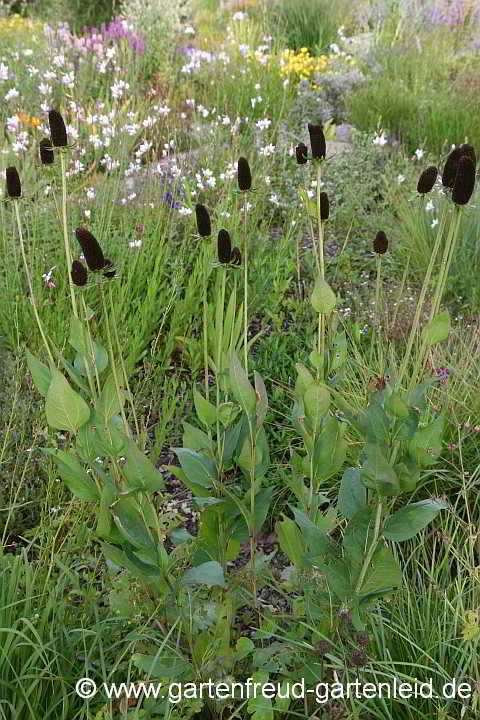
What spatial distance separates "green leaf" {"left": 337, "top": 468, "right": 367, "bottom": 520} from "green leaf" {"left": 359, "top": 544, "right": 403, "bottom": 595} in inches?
4.9

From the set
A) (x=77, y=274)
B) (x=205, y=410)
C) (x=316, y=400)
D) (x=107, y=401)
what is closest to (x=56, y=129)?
(x=77, y=274)

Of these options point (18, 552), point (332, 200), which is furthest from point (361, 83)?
point (18, 552)

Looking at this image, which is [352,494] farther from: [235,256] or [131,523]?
[235,256]

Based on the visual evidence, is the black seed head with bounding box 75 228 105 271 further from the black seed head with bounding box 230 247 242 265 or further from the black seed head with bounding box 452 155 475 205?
the black seed head with bounding box 452 155 475 205

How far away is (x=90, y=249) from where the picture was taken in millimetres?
1309

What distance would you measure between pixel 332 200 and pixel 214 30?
575cm

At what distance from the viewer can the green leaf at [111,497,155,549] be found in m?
1.48

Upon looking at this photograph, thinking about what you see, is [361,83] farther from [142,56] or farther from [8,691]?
[8,691]

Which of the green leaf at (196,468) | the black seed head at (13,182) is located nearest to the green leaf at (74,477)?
the green leaf at (196,468)

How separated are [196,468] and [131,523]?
21 cm

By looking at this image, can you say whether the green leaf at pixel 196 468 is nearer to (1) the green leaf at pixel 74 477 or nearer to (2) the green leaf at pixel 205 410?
(2) the green leaf at pixel 205 410

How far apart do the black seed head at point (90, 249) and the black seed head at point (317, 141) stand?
1.71 ft

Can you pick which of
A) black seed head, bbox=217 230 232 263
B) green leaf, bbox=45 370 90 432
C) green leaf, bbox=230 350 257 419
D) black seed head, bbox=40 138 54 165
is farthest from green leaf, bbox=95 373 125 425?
black seed head, bbox=40 138 54 165

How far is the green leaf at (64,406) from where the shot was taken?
1.40 m
